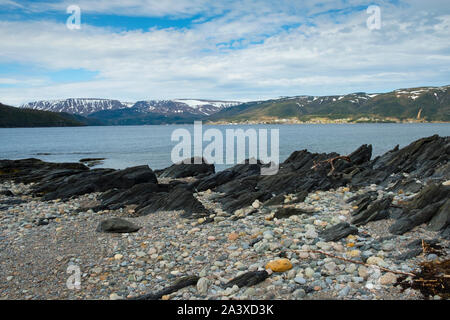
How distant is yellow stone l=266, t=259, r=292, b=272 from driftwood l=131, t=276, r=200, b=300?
7.86 feet

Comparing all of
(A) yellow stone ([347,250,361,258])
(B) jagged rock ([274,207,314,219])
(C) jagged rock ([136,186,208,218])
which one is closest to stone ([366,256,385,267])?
(A) yellow stone ([347,250,361,258])

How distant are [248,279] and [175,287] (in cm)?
224

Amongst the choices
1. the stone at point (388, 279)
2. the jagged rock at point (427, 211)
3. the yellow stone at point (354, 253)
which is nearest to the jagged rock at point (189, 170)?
the jagged rock at point (427, 211)

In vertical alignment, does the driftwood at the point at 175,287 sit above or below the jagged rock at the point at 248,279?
below

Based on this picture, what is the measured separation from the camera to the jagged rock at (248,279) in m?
10.1

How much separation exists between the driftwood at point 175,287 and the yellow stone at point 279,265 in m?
2.40

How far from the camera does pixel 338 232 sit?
1373 cm

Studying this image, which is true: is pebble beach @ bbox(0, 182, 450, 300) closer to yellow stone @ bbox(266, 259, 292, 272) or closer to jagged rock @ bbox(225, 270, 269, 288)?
yellow stone @ bbox(266, 259, 292, 272)

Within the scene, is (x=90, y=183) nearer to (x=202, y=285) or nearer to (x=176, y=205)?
(x=176, y=205)

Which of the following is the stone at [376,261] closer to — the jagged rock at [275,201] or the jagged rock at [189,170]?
the jagged rock at [275,201]

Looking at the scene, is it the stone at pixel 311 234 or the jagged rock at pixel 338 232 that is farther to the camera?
the stone at pixel 311 234

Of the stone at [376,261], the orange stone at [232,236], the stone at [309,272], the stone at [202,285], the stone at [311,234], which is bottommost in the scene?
the stone at [202,285]

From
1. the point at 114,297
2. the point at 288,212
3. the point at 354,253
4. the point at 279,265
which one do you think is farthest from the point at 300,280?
the point at 288,212
